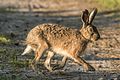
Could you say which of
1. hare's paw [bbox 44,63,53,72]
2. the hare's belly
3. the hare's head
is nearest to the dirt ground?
hare's paw [bbox 44,63,53,72]

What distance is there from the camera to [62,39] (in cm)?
1034

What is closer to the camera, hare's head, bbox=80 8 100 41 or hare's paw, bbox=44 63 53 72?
hare's paw, bbox=44 63 53 72

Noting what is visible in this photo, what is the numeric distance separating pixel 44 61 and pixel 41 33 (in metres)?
1.10

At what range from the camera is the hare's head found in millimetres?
10258

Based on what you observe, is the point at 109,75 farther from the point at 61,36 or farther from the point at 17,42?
the point at 17,42

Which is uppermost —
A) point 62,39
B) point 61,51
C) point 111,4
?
point 111,4

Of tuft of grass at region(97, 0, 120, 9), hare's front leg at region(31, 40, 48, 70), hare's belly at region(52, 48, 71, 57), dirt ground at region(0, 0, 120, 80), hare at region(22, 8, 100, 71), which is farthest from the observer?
tuft of grass at region(97, 0, 120, 9)

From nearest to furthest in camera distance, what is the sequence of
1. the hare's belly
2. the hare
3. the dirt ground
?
the dirt ground, the hare, the hare's belly

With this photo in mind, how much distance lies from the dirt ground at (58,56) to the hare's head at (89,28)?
1.85 feet

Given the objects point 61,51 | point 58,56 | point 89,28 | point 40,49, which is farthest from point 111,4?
point 40,49

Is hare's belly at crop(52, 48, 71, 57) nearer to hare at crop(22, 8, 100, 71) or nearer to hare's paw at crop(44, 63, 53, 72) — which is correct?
hare at crop(22, 8, 100, 71)

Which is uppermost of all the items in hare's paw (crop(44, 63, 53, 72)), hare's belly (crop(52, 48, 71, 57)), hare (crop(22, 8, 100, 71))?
hare (crop(22, 8, 100, 71))

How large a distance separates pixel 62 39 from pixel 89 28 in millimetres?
500

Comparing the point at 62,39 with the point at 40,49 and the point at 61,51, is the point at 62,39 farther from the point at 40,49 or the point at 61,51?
the point at 40,49
